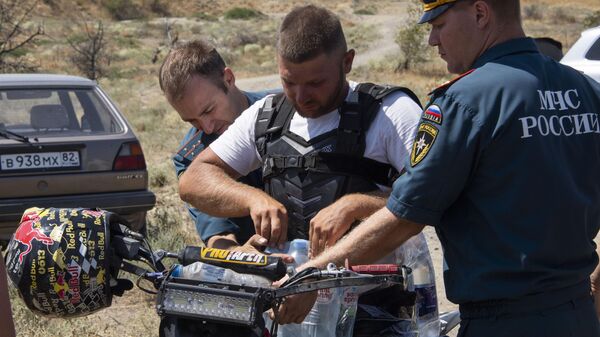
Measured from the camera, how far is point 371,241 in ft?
8.09

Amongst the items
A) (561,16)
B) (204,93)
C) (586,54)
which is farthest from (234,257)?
(561,16)

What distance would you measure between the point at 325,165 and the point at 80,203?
4766 millimetres

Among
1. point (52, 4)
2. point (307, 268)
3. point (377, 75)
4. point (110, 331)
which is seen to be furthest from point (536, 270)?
point (52, 4)

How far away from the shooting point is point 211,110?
11.5 ft

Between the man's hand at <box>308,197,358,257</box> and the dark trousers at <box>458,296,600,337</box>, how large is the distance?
455 millimetres

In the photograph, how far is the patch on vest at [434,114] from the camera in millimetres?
2299

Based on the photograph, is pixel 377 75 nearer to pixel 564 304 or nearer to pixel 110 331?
pixel 110 331

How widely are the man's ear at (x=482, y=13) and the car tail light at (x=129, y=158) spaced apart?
5.42 m

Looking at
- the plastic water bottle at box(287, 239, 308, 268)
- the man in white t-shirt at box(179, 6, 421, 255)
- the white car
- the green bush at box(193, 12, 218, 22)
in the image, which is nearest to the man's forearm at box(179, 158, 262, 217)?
the man in white t-shirt at box(179, 6, 421, 255)

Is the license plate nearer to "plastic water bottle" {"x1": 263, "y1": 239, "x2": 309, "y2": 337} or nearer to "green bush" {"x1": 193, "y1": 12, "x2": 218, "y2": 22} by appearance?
"plastic water bottle" {"x1": 263, "y1": 239, "x2": 309, "y2": 337}

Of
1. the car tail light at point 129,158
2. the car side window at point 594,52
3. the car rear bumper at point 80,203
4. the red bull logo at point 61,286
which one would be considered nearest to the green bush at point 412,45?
the car side window at point 594,52

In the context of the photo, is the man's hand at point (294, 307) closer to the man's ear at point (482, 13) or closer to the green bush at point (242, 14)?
the man's ear at point (482, 13)

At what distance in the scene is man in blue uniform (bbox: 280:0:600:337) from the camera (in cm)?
228

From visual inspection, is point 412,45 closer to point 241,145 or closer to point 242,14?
point 241,145
